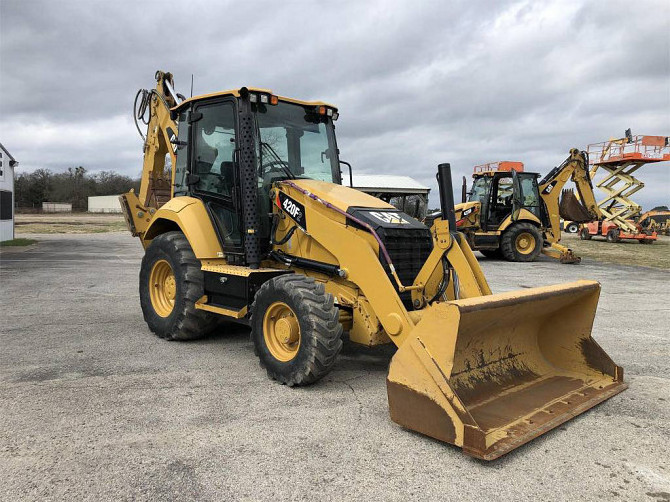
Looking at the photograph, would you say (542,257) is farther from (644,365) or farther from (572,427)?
(572,427)

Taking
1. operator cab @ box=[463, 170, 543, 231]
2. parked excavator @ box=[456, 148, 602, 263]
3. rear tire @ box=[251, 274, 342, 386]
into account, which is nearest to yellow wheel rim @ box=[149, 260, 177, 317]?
rear tire @ box=[251, 274, 342, 386]

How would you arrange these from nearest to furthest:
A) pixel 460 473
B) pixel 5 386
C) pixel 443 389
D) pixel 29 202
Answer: pixel 460 473 < pixel 443 389 < pixel 5 386 < pixel 29 202

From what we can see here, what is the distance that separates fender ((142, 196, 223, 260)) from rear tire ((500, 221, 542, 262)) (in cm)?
1298

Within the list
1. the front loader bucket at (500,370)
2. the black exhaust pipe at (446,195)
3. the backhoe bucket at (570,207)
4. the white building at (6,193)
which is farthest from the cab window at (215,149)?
the backhoe bucket at (570,207)

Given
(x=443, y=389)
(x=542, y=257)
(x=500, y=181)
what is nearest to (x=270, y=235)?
(x=443, y=389)

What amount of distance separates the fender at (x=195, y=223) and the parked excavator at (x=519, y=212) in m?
12.0

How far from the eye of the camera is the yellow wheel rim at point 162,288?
6.18 metres

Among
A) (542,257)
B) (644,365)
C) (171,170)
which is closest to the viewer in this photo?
(644,365)

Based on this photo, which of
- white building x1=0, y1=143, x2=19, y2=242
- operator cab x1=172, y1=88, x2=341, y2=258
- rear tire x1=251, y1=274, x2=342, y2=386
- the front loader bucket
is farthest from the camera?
white building x1=0, y1=143, x2=19, y2=242

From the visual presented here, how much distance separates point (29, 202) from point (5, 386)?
→ 266 feet

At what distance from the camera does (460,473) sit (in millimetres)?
3059

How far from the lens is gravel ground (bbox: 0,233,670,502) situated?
114 inches

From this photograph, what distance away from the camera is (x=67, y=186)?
3056 inches

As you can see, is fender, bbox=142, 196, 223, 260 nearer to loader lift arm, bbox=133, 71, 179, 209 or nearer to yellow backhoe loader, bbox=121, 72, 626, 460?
yellow backhoe loader, bbox=121, 72, 626, 460
